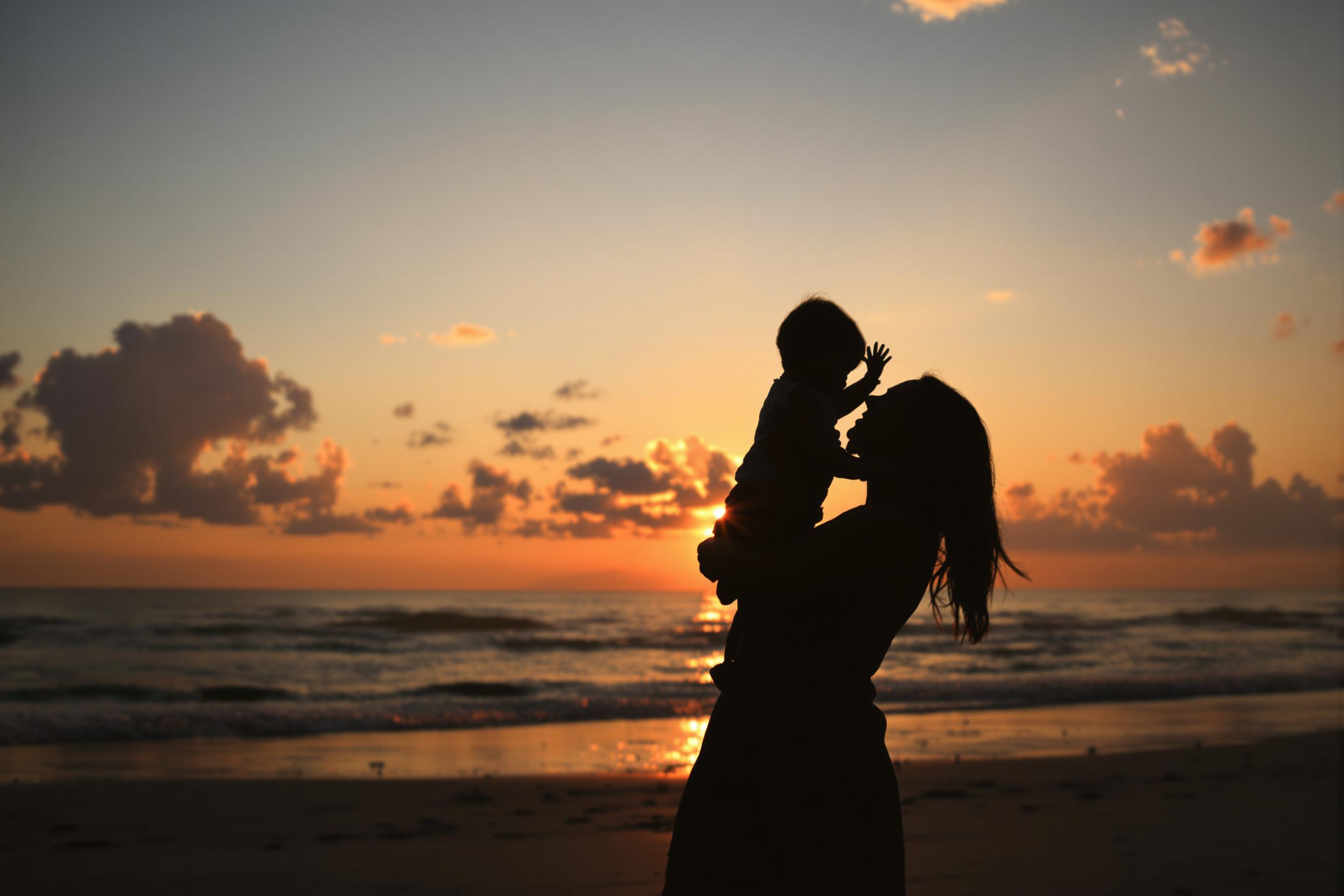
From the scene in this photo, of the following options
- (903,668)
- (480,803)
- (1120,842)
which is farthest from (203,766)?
(903,668)

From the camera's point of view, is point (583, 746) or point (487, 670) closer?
point (583, 746)

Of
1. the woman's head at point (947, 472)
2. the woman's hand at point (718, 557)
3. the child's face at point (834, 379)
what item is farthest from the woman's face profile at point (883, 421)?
the child's face at point (834, 379)

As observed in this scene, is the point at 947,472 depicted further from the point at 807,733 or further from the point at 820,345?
the point at 820,345

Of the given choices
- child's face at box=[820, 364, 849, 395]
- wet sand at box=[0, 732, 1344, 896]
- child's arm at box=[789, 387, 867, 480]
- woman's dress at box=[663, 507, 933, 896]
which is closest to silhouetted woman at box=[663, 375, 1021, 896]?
woman's dress at box=[663, 507, 933, 896]

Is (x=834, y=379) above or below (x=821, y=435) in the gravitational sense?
above

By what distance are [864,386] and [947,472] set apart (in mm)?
910

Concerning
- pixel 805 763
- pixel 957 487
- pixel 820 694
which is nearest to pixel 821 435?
pixel 957 487

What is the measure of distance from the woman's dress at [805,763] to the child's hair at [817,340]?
1.02 meters

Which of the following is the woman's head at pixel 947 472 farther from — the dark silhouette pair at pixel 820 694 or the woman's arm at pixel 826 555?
the woman's arm at pixel 826 555

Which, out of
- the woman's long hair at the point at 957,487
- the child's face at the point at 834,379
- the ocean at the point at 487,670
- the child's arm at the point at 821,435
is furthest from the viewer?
the ocean at the point at 487,670

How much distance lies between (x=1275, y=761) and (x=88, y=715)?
15.4 metres

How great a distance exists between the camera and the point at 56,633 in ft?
92.2

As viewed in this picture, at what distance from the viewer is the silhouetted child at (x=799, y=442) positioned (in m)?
2.27

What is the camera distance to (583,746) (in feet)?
40.4
